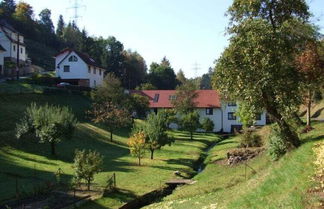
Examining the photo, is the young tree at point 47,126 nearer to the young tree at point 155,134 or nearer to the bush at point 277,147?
the young tree at point 155,134

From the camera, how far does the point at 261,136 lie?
43.0 m

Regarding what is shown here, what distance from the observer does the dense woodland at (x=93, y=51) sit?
111875 mm

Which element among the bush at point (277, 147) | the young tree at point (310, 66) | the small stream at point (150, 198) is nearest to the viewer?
the young tree at point (310, 66)

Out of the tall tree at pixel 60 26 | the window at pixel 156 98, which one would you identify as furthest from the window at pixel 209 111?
the tall tree at pixel 60 26

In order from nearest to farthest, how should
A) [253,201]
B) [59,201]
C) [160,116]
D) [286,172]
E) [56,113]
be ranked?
[253,201] → [286,172] → [59,201] → [56,113] → [160,116]

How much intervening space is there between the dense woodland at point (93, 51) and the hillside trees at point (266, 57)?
73.2m

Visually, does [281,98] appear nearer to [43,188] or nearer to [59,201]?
[59,201]

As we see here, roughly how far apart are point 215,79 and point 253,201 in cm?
1091

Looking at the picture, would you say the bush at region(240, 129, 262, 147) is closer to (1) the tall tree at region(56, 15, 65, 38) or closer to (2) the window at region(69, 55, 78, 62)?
(2) the window at region(69, 55, 78, 62)

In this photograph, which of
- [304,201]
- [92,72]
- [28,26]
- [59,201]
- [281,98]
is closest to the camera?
[304,201]

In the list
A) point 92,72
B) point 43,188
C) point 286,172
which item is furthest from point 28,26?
point 286,172

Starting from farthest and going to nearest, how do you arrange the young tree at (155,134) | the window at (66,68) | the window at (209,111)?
the window at (66,68), the window at (209,111), the young tree at (155,134)

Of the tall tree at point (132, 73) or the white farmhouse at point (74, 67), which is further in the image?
the tall tree at point (132, 73)

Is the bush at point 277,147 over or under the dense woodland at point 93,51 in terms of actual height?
under
